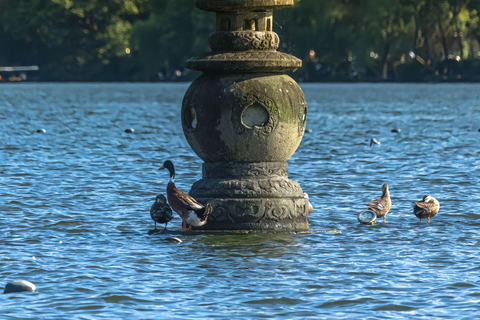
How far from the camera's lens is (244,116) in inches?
676

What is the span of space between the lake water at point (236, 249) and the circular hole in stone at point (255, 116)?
1586 mm

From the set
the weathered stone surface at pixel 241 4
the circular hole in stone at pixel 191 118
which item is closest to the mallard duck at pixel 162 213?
the circular hole in stone at pixel 191 118

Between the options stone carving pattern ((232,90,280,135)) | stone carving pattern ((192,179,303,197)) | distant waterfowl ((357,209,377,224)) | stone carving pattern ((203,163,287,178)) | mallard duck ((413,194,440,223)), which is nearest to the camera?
stone carving pattern ((232,90,280,135))

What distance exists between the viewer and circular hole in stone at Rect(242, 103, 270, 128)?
56.3 ft

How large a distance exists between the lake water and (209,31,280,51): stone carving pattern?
2733mm

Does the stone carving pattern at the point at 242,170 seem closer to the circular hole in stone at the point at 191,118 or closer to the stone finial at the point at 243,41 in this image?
the circular hole in stone at the point at 191,118

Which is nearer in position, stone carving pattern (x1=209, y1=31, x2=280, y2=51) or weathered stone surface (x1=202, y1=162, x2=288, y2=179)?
weathered stone surface (x1=202, y1=162, x2=288, y2=179)

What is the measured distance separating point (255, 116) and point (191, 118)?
3.28 feet

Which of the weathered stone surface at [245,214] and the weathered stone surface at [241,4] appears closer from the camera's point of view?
the weathered stone surface at [245,214]

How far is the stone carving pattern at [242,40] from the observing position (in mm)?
17531

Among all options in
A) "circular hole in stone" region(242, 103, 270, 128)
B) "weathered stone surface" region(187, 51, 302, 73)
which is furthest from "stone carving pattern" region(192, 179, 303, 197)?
"weathered stone surface" region(187, 51, 302, 73)

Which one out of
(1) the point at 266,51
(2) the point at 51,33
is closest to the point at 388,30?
(2) the point at 51,33

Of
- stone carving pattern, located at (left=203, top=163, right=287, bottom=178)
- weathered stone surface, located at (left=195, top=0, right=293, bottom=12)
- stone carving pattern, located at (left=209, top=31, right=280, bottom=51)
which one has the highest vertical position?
weathered stone surface, located at (left=195, top=0, right=293, bottom=12)

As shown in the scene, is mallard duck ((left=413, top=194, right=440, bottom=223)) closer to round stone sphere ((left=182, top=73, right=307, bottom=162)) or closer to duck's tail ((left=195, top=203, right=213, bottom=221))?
round stone sphere ((left=182, top=73, right=307, bottom=162))
